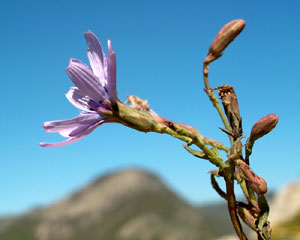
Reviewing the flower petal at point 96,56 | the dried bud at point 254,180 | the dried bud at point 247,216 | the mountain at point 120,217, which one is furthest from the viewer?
the mountain at point 120,217

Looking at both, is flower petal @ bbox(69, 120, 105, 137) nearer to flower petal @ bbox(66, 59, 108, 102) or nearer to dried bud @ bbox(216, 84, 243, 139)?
flower petal @ bbox(66, 59, 108, 102)

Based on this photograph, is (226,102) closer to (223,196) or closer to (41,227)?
(223,196)

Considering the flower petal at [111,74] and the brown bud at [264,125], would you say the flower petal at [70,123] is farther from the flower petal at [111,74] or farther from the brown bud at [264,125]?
the brown bud at [264,125]

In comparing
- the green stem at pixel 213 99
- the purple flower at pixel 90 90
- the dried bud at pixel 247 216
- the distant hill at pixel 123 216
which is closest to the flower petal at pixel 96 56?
the purple flower at pixel 90 90

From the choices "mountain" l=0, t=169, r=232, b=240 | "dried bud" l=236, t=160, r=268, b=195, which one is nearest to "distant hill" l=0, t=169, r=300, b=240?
"mountain" l=0, t=169, r=232, b=240

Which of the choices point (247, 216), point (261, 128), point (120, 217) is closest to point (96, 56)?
point (261, 128)

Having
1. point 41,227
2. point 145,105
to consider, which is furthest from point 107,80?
point 41,227
